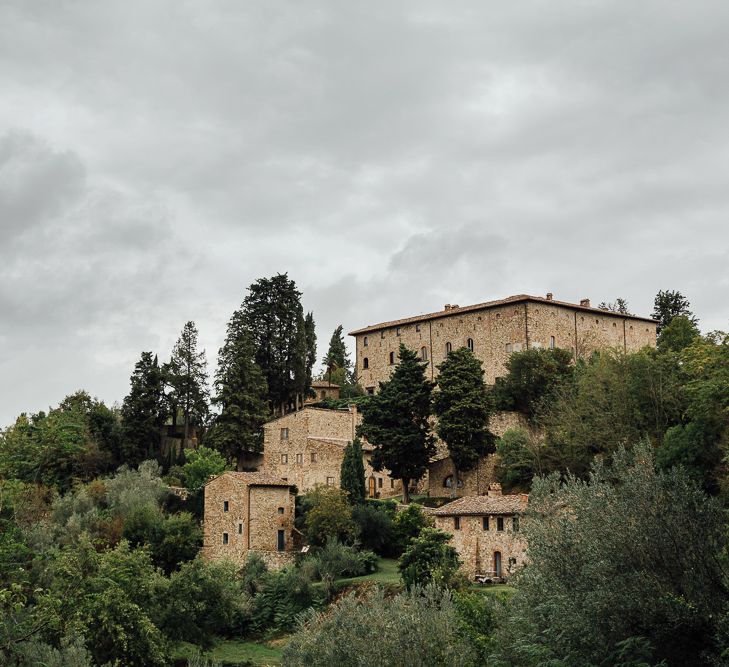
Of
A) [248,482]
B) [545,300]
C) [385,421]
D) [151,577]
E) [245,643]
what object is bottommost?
[245,643]

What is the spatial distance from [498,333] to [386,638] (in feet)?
140

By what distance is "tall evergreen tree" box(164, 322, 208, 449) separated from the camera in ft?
211

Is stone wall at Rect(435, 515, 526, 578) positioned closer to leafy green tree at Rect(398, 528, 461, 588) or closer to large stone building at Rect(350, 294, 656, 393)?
leafy green tree at Rect(398, 528, 461, 588)

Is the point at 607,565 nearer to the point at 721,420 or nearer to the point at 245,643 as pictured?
the point at 721,420

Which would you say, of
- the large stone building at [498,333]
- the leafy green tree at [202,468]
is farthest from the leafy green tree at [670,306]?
the leafy green tree at [202,468]

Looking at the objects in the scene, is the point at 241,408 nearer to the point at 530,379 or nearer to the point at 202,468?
the point at 202,468

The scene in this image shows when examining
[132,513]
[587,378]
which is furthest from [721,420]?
[132,513]

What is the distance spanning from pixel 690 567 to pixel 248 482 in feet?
105

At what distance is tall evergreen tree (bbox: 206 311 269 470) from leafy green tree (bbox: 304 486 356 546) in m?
13.8

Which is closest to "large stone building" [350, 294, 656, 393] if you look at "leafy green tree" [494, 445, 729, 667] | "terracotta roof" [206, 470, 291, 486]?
"terracotta roof" [206, 470, 291, 486]

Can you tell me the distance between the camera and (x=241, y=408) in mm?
58875

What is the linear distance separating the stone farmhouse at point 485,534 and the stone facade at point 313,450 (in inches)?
518

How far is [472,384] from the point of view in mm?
51625

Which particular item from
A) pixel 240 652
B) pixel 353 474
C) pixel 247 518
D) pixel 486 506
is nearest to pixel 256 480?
pixel 247 518
